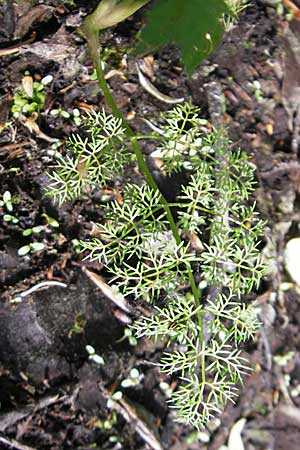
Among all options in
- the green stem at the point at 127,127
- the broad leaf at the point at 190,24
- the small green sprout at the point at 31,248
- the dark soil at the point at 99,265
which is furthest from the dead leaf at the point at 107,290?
the broad leaf at the point at 190,24

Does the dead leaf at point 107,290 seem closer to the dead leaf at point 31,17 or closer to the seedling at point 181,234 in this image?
the seedling at point 181,234

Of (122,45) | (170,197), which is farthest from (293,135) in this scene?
(122,45)

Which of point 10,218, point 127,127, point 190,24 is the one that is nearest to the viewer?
point 190,24

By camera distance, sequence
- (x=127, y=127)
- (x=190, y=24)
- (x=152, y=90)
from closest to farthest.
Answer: (x=190, y=24) < (x=127, y=127) < (x=152, y=90)

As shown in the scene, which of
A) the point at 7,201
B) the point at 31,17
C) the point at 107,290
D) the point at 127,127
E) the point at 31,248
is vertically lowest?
the point at 107,290

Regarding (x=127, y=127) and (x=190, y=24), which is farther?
(x=127, y=127)

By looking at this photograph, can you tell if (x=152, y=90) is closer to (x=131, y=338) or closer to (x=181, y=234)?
(x=181, y=234)

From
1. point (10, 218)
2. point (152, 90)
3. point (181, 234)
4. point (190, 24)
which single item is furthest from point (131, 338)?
point (190, 24)

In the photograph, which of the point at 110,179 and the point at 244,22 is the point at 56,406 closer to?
the point at 110,179

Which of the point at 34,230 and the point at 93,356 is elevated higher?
the point at 34,230

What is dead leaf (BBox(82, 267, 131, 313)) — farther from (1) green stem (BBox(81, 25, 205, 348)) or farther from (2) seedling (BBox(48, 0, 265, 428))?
(1) green stem (BBox(81, 25, 205, 348))
